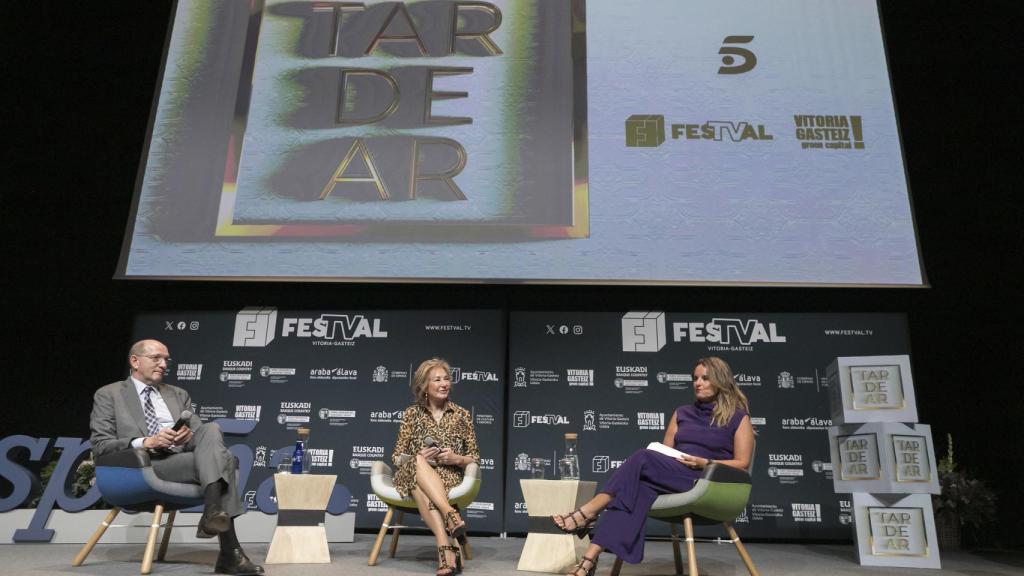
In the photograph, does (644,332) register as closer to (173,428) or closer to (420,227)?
(420,227)

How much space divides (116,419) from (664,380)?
11.2 ft

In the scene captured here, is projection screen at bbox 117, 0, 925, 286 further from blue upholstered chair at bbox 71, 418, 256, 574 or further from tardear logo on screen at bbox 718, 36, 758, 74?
blue upholstered chair at bbox 71, 418, 256, 574

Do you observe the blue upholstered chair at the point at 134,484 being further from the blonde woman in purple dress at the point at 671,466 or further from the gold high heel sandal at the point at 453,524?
the blonde woman in purple dress at the point at 671,466

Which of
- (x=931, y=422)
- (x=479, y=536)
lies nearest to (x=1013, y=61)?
(x=931, y=422)

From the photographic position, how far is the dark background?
17.6 ft

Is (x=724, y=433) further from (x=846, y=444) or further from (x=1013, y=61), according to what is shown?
(x=1013, y=61)

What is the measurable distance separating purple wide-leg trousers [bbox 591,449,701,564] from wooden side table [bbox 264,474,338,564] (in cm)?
135

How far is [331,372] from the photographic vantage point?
5426mm

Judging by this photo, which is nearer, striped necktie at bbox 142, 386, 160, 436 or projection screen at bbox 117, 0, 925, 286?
striped necktie at bbox 142, 386, 160, 436

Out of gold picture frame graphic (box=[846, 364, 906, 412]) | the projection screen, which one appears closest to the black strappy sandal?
the projection screen

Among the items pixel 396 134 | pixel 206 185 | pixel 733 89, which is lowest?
pixel 206 185

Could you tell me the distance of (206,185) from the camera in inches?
203

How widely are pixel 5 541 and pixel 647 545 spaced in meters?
3.67

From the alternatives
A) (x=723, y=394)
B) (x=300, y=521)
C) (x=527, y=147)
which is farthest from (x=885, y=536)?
(x=527, y=147)
